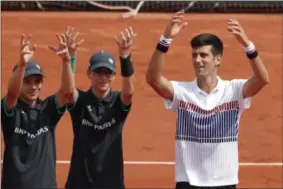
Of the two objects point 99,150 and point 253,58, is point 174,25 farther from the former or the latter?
point 99,150

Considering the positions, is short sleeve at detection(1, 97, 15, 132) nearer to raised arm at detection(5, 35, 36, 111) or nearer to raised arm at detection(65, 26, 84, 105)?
raised arm at detection(5, 35, 36, 111)

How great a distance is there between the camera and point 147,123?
17.9 meters

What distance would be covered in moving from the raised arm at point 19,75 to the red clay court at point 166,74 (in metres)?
5.54

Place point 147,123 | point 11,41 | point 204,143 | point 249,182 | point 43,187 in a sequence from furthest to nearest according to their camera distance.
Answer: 1. point 11,41
2. point 147,123
3. point 249,182
4. point 43,187
5. point 204,143

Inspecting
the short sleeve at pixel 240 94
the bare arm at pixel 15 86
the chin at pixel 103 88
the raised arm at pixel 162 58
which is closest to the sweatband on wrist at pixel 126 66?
the chin at pixel 103 88

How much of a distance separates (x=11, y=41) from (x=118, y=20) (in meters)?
2.75

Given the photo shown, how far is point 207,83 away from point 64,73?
158 centimetres

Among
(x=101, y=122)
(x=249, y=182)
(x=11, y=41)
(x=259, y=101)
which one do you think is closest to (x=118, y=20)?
(x=11, y=41)

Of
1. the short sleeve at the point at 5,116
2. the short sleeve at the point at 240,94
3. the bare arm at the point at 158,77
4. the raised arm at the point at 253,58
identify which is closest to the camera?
the raised arm at the point at 253,58

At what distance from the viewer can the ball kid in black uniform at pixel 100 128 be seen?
32.4ft

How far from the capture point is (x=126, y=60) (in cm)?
975

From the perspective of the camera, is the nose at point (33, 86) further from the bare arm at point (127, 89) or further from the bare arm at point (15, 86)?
the bare arm at point (127, 89)

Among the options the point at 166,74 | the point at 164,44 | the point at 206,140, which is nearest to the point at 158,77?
the point at 164,44

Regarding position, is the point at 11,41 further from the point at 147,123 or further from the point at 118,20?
the point at 147,123
